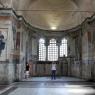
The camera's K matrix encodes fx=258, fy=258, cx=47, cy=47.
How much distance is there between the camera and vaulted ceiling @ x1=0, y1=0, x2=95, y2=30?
27.8 meters

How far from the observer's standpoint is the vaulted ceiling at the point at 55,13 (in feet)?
91.1

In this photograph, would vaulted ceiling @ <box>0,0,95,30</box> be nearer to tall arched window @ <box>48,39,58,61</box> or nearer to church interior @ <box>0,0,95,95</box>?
church interior @ <box>0,0,95,95</box>

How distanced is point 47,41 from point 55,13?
4.43 metres

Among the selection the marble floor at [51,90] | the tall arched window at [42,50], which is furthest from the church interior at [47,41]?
the marble floor at [51,90]

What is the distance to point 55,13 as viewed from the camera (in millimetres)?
32344

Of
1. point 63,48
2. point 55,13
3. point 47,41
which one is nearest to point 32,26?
point 55,13

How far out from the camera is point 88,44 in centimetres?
2472

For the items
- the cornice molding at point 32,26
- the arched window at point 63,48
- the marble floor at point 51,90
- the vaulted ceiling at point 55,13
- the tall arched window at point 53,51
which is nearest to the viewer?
the marble floor at point 51,90

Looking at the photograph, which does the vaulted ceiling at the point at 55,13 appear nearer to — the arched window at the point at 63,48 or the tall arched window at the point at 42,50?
the arched window at the point at 63,48

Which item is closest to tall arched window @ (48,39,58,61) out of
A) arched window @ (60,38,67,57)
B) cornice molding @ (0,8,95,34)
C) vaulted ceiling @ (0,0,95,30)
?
arched window @ (60,38,67,57)

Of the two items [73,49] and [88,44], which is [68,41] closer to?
[73,49]

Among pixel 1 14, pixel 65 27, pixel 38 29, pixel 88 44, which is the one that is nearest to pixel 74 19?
pixel 65 27

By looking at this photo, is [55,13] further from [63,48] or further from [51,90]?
[51,90]

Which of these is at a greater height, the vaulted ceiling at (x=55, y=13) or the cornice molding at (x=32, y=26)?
the vaulted ceiling at (x=55, y=13)
